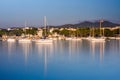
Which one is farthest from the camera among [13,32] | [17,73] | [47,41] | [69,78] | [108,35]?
[13,32]

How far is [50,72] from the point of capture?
24.0ft

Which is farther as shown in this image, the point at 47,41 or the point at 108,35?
the point at 108,35

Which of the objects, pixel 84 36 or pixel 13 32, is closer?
pixel 84 36

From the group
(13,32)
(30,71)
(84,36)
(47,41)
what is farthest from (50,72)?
(13,32)

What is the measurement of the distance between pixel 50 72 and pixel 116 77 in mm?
1638

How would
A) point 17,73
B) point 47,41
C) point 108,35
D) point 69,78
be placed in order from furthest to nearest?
point 108,35, point 47,41, point 17,73, point 69,78

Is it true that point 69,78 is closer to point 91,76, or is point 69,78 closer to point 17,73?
point 91,76

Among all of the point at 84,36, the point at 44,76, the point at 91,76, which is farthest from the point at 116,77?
the point at 84,36

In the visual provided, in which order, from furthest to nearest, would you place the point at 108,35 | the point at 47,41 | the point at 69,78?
the point at 108,35, the point at 47,41, the point at 69,78

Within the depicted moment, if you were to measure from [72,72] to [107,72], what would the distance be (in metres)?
0.87

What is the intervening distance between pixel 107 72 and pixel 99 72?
7.7 inches

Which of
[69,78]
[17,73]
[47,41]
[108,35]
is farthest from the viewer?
[108,35]

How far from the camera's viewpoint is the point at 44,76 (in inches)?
265

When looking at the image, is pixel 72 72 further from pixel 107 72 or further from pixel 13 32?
pixel 13 32
